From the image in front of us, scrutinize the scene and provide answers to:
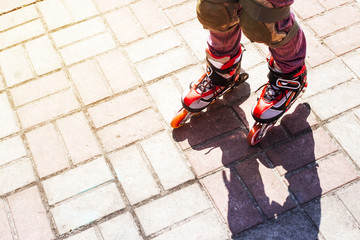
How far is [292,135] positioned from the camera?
7.48 feet

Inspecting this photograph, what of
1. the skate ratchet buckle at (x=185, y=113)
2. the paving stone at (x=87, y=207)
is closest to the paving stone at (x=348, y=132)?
the skate ratchet buckle at (x=185, y=113)

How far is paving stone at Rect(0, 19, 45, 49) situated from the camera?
113 inches

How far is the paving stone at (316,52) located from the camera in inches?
102

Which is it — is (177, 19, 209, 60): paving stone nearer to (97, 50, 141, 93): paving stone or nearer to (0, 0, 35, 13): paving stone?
(97, 50, 141, 93): paving stone

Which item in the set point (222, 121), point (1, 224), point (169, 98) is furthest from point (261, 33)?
point (1, 224)

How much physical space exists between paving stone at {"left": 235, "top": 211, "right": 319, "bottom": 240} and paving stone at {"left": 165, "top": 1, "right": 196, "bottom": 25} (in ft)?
5.37

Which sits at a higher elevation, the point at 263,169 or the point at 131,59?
the point at 131,59

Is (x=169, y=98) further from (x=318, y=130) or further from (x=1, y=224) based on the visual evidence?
(x=1, y=224)

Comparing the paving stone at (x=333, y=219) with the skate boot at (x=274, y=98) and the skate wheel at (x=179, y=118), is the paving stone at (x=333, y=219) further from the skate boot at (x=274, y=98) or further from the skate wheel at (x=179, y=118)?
the skate wheel at (x=179, y=118)

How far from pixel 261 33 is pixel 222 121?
0.76 meters

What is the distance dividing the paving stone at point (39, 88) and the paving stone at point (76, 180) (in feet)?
2.10

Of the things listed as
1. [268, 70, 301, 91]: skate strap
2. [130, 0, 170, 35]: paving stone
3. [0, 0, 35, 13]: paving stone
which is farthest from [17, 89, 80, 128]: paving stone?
[268, 70, 301, 91]: skate strap

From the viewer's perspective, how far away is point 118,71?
265cm

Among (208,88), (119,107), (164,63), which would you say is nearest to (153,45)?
(164,63)
